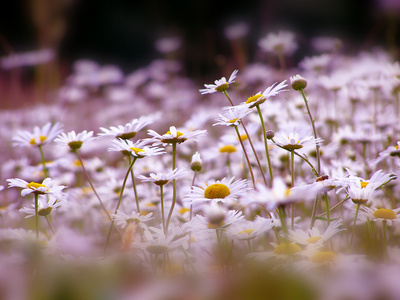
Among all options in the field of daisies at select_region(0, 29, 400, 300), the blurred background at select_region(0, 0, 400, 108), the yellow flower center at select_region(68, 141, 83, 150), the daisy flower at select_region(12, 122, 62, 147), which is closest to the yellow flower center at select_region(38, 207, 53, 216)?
the field of daisies at select_region(0, 29, 400, 300)

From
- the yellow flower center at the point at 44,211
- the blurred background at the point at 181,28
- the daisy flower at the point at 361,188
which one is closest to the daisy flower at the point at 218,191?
the daisy flower at the point at 361,188

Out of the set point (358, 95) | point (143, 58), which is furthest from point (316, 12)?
point (358, 95)

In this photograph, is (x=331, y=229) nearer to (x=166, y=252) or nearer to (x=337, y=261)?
(x=337, y=261)

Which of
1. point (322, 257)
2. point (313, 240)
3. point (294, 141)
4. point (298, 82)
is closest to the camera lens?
point (322, 257)

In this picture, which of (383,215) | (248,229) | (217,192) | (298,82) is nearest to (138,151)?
(217,192)

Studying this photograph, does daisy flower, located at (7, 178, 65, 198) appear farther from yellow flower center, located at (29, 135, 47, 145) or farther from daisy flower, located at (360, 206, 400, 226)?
daisy flower, located at (360, 206, 400, 226)

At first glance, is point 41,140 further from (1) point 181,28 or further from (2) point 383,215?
(1) point 181,28

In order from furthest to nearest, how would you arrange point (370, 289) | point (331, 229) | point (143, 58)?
point (143, 58), point (331, 229), point (370, 289)
